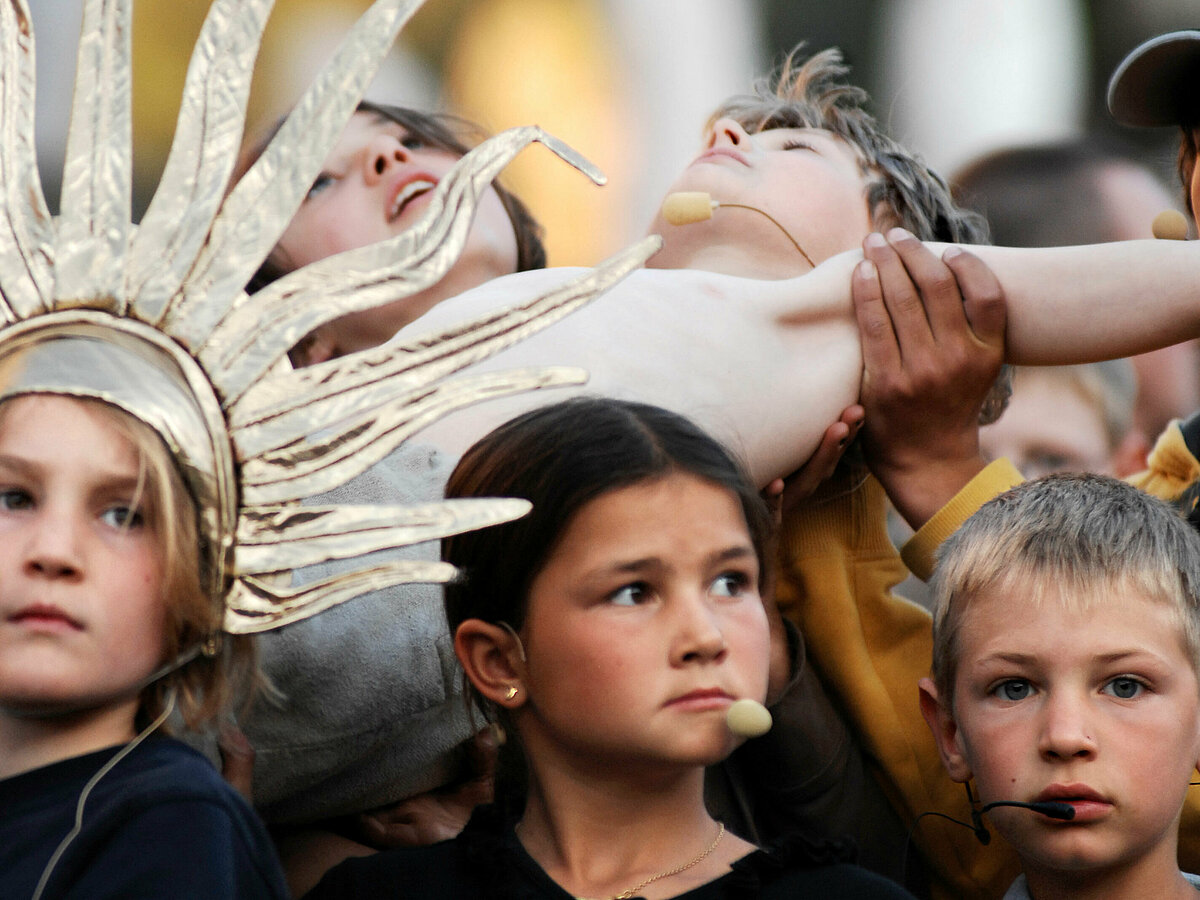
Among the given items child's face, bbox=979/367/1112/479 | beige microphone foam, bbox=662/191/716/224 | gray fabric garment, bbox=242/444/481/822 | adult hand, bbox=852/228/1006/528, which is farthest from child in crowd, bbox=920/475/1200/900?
child's face, bbox=979/367/1112/479

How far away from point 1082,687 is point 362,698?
2.23 ft

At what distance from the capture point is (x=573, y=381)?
125 centimetres

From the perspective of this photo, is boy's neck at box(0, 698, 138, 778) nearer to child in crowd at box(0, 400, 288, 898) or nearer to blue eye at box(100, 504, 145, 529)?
child in crowd at box(0, 400, 288, 898)

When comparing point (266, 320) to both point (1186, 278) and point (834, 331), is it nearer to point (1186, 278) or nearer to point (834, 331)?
point (834, 331)

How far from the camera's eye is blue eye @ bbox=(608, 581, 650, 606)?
1276 mm

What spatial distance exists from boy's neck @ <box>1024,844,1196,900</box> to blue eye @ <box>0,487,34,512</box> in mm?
950

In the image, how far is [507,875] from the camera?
4.25ft

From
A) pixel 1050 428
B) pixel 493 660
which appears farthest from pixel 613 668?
pixel 1050 428

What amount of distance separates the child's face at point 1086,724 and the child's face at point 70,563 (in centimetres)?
75

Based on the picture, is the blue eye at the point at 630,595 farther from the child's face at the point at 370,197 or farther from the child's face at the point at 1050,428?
the child's face at the point at 1050,428

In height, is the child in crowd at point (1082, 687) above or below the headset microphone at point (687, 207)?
below

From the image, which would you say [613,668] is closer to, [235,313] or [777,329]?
[235,313]

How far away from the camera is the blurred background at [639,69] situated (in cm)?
417

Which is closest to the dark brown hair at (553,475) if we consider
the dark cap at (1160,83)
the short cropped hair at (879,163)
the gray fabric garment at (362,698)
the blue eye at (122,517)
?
Answer: the gray fabric garment at (362,698)
